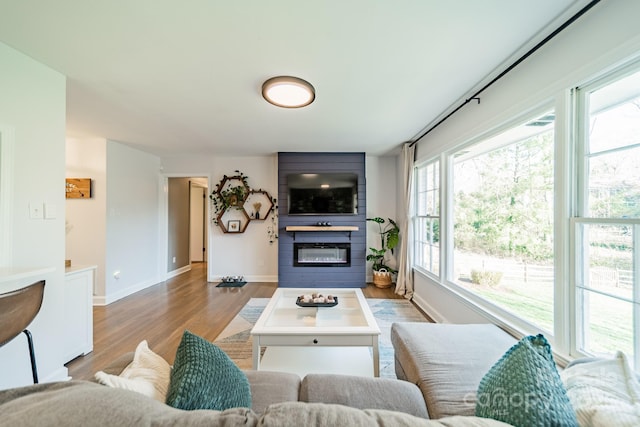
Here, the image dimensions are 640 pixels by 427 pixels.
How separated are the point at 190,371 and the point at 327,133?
309cm

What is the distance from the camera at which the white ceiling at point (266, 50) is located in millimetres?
1328

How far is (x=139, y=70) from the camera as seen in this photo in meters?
1.86

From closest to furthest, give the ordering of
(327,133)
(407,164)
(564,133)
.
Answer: (564,133), (327,133), (407,164)

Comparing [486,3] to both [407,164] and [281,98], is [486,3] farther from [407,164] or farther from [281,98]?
[407,164]

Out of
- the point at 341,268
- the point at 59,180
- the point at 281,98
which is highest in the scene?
the point at 281,98

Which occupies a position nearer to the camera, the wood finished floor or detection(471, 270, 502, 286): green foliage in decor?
detection(471, 270, 502, 286): green foliage in decor

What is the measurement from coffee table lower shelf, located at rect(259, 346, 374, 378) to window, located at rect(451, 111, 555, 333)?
47.8 inches

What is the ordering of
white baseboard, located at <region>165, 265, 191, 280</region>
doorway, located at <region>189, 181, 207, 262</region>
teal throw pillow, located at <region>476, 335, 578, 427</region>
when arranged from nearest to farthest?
teal throw pillow, located at <region>476, 335, 578, 427</region>, white baseboard, located at <region>165, 265, 191, 280</region>, doorway, located at <region>189, 181, 207, 262</region>

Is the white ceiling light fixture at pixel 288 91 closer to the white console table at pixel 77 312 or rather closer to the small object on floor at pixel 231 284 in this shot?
the white console table at pixel 77 312

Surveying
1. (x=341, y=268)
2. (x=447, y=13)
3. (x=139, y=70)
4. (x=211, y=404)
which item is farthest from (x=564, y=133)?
(x=341, y=268)

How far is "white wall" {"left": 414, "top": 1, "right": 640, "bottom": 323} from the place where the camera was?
1167 mm

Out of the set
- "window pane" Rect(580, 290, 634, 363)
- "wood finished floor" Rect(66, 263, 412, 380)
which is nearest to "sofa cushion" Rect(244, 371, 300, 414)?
"wood finished floor" Rect(66, 263, 412, 380)

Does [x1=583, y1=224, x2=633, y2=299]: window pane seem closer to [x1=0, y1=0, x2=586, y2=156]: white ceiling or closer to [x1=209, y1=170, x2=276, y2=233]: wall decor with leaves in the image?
[x1=0, y1=0, x2=586, y2=156]: white ceiling

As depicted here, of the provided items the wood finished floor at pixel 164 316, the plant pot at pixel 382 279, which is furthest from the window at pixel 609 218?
the plant pot at pixel 382 279
